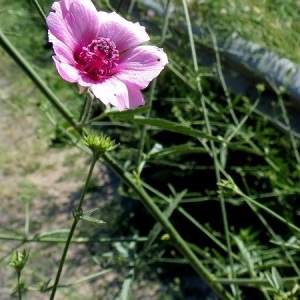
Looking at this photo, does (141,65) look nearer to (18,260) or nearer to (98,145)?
(98,145)

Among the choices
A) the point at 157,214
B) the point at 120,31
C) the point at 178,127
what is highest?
the point at 120,31

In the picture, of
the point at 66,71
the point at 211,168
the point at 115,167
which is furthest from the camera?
the point at 211,168

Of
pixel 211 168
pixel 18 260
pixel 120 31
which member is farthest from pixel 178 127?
pixel 211 168

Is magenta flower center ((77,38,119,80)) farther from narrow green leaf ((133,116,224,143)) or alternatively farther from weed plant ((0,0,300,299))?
weed plant ((0,0,300,299))

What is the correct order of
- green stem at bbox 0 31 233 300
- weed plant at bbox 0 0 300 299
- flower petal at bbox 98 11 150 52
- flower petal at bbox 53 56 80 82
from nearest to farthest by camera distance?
flower petal at bbox 53 56 80 82 < flower petal at bbox 98 11 150 52 < green stem at bbox 0 31 233 300 < weed plant at bbox 0 0 300 299

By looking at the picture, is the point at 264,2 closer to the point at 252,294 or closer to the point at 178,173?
the point at 178,173

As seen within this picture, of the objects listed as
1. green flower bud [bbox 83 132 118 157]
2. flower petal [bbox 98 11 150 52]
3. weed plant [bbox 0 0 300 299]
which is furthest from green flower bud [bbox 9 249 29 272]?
weed plant [bbox 0 0 300 299]

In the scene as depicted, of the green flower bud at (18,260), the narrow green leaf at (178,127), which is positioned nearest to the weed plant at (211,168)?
the narrow green leaf at (178,127)
